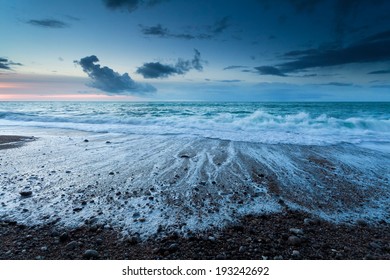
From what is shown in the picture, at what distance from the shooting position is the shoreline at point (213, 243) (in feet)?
8.00

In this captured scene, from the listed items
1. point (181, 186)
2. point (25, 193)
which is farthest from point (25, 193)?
point (181, 186)

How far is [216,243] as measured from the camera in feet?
8.63

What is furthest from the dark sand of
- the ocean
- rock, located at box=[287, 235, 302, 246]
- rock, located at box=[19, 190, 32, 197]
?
rock, located at box=[19, 190, 32, 197]

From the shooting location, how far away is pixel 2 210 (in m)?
3.27

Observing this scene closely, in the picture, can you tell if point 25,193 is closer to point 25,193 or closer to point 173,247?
point 25,193

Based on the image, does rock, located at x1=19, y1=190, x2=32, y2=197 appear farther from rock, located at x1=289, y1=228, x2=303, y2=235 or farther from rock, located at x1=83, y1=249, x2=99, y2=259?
rock, located at x1=289, y1=228, x2=303, y2=235

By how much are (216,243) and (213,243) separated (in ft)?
0.12

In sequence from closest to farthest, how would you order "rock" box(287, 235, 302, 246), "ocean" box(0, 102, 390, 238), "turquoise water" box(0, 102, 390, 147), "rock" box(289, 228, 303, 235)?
"rock" box(287, 235, 302, 246) < "rock" box(289, 228, 303, 235) < "ocean" box(0, 102, 390, 238) < "turquoise water" box(0, 102, 390, 147)

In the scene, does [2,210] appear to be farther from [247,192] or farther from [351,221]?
[351,221]

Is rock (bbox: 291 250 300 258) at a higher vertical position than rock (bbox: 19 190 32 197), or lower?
higher

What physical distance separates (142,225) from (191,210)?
811mm

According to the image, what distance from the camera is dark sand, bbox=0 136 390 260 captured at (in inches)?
96.2

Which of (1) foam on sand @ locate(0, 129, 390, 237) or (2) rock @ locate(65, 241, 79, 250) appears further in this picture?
(1) foam on sand @ locate(0, 129, 390, 237)
